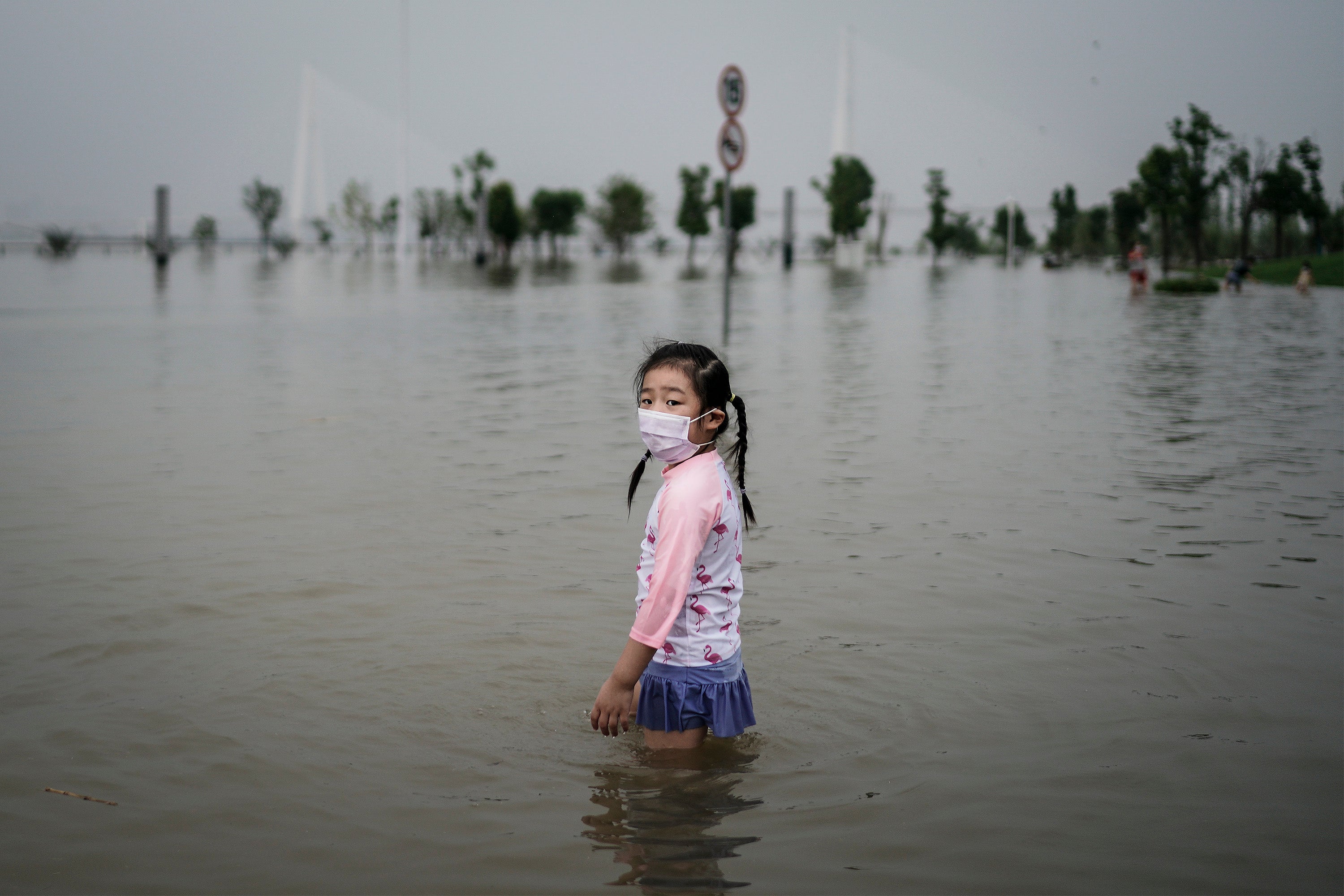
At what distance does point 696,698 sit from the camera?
10.6ft

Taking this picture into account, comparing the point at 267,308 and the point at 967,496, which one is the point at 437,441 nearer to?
the point at 967,496

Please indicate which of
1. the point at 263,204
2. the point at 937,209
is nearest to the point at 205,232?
the point at 263,204

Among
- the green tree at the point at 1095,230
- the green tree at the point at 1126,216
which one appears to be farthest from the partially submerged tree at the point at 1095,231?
the green tree at the point at 1126,216

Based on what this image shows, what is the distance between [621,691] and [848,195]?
82.9 m

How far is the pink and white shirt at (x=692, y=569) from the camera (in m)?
3.01

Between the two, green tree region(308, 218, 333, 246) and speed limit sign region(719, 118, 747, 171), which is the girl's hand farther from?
green tree region(308, 218, 333, 246)

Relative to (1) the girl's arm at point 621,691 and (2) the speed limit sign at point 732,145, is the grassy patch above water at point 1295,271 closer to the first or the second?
(2) the speed limit sign at point 732,145

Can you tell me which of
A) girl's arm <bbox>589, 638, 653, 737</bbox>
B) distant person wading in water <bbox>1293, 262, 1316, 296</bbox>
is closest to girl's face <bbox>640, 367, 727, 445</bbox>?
girl's arm <bbox>589, 638, 653, 737</bbox>

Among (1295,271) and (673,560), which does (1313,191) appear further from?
(673,560)

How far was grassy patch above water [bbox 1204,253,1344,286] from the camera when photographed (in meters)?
38.9

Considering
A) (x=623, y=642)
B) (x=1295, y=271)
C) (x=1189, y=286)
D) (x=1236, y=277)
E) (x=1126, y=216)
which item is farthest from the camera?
(x=1126, y=216)

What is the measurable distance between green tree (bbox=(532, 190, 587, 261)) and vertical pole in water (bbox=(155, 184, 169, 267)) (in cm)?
5012

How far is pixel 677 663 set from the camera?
3225mm

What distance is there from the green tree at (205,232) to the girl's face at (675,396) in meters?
94.5
